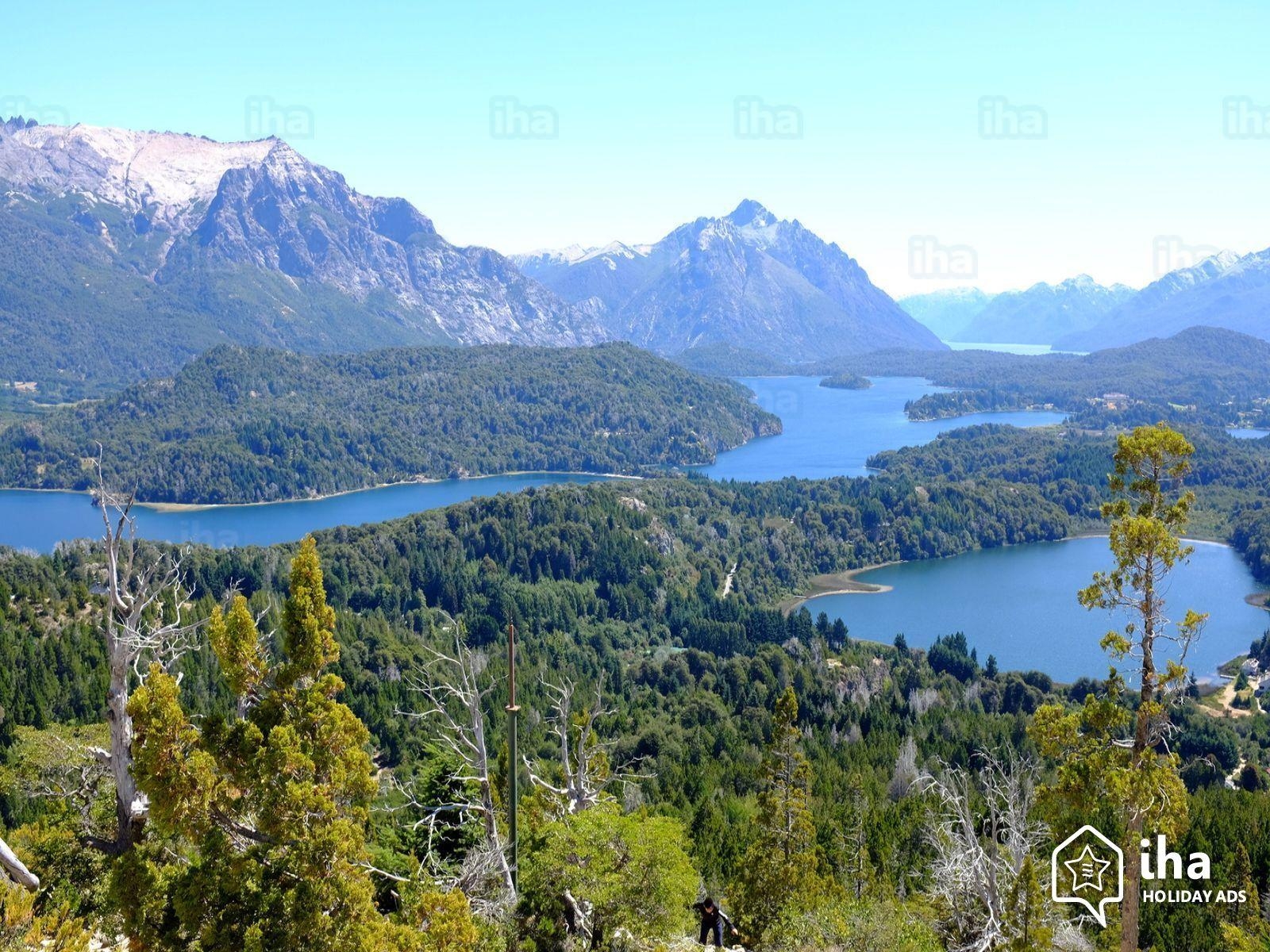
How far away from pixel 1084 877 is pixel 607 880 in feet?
29.4

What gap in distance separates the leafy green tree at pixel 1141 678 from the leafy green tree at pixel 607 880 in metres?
7.98

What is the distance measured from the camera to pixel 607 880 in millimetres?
19203

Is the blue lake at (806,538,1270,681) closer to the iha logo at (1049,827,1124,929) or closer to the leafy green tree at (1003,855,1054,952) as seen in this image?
the iha logo at (1049,827,1124,929)

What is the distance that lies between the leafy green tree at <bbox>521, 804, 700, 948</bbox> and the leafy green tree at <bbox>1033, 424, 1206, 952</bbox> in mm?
7976

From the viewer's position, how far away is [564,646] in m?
93.7

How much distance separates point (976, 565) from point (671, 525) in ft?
131

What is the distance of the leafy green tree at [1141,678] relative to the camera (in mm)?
14273

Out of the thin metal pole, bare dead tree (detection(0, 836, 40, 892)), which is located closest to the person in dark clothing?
the thin metal pole

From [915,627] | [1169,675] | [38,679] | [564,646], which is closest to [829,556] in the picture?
[915,627]

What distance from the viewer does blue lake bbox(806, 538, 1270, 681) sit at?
92062 mm

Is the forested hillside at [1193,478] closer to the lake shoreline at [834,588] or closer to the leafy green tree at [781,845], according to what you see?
the lake shoreline at [834,588]

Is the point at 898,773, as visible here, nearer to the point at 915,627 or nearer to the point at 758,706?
the point at 758,706

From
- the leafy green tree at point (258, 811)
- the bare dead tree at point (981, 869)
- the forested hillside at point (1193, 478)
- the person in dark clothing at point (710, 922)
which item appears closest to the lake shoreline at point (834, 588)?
the forested hillside at point (1193, 478)

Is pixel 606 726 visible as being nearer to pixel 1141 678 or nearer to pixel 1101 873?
pixel 1101 873
